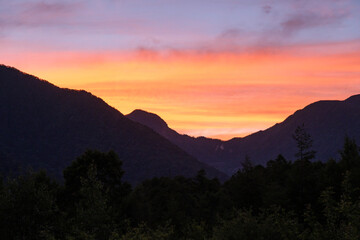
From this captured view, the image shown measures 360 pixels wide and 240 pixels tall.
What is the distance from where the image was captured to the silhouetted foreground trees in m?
33.6

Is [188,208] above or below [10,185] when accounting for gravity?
below

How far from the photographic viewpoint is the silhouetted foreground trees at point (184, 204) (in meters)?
33.6

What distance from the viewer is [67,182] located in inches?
2562

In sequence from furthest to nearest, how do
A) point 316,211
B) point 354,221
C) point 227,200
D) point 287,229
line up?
point 227,200
point 316,211
point 287,229
point 354,221

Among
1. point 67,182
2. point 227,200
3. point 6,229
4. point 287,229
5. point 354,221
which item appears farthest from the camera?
point 227,200

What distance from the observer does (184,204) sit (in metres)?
100

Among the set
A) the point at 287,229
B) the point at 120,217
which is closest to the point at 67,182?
the point at 120,217

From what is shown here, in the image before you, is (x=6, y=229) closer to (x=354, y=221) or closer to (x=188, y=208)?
(x=354, y=221)

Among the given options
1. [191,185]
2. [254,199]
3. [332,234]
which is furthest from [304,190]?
[191,185]

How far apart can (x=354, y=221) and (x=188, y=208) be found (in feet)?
228

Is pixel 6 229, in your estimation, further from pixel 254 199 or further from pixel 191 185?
pixel 191 185

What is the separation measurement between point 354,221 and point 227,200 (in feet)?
188

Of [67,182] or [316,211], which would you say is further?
[67,182]

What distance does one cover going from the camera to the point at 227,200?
87.1 meters
